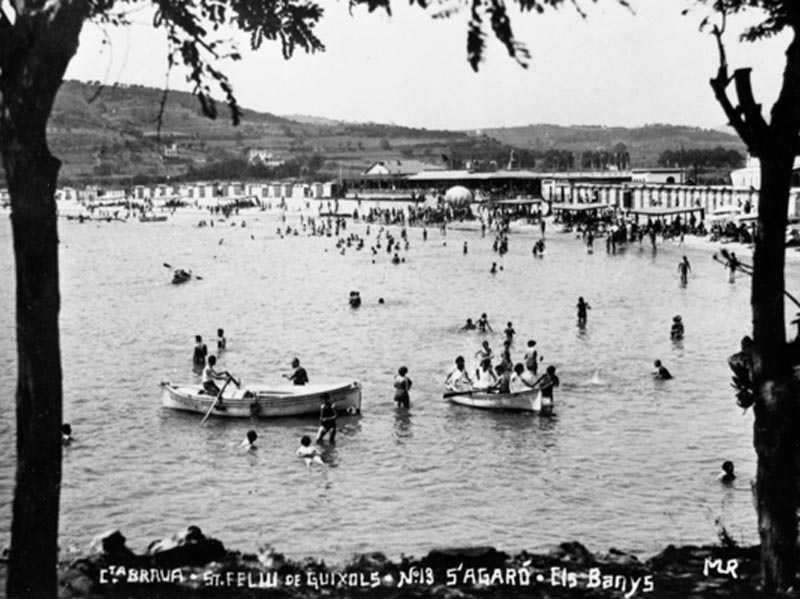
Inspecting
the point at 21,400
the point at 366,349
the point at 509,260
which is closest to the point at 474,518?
the point at 21,400

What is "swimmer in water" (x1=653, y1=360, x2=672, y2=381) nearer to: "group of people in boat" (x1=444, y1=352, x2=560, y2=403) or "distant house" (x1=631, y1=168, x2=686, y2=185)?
"group of people in boat" (x1=444, y1=352, x2=560, y2=403)

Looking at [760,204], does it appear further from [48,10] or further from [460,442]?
[460,442]

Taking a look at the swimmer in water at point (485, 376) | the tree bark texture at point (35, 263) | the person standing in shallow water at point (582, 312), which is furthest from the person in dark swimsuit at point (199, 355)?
the tree bark texture at point (35, 263)

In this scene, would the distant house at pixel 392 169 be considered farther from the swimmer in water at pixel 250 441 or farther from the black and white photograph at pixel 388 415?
the swimmer in water at pixel 250 441

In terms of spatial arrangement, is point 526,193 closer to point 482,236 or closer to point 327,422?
point 482,236

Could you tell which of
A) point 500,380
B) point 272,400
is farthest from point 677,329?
point 272,400
